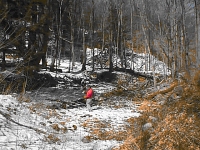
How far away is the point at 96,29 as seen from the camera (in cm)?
3550

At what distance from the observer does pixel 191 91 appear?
7.58ft

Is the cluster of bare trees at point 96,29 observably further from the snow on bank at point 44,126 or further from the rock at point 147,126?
the snow on bank at point 44,126

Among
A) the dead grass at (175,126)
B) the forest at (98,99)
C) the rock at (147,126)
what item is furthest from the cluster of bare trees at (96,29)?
the rock at (147,126)

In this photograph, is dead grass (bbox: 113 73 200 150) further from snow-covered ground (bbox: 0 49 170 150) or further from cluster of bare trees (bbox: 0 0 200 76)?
snow-covered ground (bbox: 0 49 170 150)

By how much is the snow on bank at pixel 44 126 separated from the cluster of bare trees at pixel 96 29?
5.56ft

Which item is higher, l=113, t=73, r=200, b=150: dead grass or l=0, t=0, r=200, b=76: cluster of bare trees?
l=0, t=0, r=200, b=76: cluster of bare trees

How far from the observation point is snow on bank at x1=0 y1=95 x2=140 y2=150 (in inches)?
222

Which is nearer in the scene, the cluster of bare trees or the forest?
the forest

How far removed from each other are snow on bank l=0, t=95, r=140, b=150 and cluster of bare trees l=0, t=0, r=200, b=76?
1.70 metres

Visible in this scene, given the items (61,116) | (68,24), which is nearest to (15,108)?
(61,116)

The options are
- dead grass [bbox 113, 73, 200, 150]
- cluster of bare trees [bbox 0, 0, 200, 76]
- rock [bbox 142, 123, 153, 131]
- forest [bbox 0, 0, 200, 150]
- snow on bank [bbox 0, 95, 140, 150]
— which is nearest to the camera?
dead grass [bbox 113, 73, 200, 150]

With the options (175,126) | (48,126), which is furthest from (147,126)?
(48,126)

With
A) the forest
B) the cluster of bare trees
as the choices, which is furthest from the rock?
the cluster of bare trees

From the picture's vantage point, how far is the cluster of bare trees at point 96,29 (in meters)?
9.41
